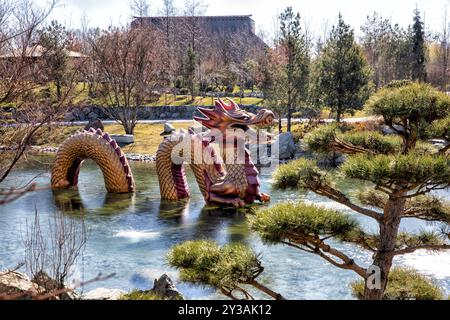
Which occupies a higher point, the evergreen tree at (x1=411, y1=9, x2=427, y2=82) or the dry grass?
the evergreen tree at (x1=411, y1=9, x2=427, y2=82)

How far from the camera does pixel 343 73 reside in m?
22.1

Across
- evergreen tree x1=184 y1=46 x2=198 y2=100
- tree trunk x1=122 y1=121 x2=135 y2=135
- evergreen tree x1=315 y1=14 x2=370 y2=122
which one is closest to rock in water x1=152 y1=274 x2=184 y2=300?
evergreen tree x1=315 y1=14 x2=370 y2=122

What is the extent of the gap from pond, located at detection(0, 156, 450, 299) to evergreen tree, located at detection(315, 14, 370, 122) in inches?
335

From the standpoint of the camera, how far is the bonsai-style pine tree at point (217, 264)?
4.33 meters

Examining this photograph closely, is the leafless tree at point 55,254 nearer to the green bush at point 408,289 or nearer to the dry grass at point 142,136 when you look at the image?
the green bush at point 408,289

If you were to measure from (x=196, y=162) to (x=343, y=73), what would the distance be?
39.9 ft

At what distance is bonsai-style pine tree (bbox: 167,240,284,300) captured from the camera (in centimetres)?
433

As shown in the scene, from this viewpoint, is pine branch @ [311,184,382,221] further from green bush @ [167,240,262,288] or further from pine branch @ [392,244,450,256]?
green bush @ [167,240,262,288]

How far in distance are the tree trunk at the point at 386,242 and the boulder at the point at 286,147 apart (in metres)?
15.4

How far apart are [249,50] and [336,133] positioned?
3985 centimetres

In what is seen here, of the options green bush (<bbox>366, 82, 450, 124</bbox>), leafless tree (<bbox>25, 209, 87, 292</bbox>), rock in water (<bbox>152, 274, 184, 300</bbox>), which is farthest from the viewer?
rock in water (<bbox>152, 274, 184, 300</bbox>)

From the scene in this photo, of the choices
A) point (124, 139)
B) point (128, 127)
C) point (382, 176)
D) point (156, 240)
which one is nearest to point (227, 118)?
point (156, 240)

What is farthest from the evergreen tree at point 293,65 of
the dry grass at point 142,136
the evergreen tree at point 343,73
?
the dry grass at point 142,136
